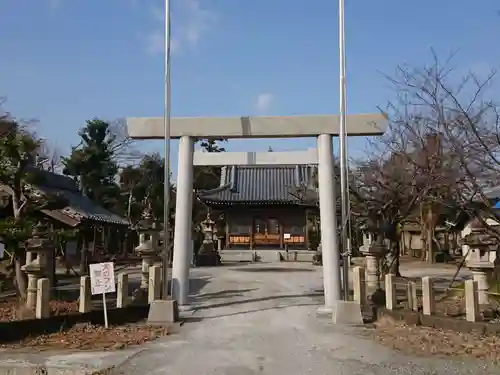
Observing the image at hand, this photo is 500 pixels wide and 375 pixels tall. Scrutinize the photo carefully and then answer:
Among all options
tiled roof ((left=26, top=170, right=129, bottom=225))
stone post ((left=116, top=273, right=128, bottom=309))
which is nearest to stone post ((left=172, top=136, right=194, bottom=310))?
stone post ((left=116, top=273, right=128, bottom=309))

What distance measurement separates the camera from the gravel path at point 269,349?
7.58 metres

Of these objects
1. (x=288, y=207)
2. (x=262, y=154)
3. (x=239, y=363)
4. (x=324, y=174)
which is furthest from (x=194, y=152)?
(x=288, y=207)

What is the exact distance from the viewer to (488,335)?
9.62 meters

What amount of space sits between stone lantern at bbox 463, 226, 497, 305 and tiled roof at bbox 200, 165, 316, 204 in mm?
23311

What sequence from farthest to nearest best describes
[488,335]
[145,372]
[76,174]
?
[76,174] → [488,335] → [145,372]

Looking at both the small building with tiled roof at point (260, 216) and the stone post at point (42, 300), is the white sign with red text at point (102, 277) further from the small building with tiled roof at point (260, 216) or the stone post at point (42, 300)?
the small building with tiled roof at point (260, 216)

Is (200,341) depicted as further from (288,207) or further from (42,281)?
(288,207)

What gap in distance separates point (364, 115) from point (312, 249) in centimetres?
2686

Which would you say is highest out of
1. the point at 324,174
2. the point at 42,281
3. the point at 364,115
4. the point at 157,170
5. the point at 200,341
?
the point at 157,170

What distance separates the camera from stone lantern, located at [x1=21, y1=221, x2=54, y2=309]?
40.0 feet

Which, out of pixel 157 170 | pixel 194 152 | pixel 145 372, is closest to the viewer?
pixel 145 372

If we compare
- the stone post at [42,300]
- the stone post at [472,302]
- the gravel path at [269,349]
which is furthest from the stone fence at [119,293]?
the stone post at [472,302]

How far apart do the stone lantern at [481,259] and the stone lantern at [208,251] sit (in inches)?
722

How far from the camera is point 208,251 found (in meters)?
31.2
